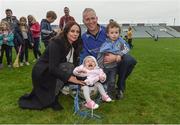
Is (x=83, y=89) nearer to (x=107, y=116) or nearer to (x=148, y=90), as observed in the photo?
(x=107, y=116)

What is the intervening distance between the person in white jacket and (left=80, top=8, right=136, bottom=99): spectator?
0.39 metres

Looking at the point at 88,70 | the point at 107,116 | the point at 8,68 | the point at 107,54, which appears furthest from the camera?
the point at 8,68

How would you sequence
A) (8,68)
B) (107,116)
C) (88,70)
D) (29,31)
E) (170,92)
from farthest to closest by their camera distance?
1. (29,31)
2. (8,68)
3. (170,92)
4. (88,70)
5. (107,116)

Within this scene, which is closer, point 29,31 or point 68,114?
point 68,114

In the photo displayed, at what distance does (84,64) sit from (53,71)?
0.58m

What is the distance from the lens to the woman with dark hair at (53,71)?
562cm

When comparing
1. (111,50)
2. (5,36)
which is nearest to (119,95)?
(111,50)

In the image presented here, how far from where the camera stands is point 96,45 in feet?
20.7

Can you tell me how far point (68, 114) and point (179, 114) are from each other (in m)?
1.79

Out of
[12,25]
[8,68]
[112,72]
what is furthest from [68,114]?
[12,25]

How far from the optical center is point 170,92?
7008mm

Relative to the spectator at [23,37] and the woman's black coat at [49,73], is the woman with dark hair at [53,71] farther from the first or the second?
the spectator at [23,37]

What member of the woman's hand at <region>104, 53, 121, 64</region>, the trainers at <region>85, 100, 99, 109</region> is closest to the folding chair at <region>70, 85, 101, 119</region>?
the trainers at <region>85, 100, 99, 109</region>

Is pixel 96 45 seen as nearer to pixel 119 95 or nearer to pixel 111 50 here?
pixel 111 50
